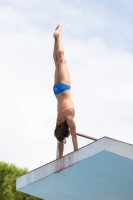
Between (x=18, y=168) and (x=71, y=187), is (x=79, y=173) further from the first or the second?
(x=18, y=168)

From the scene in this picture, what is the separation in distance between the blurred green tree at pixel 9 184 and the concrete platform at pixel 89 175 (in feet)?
39.6

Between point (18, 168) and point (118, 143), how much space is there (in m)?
16.3

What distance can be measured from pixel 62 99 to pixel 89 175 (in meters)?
1.79

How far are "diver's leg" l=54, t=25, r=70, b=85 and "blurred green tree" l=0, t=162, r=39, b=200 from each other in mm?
12752

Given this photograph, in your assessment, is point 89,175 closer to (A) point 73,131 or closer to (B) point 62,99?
(A) point 73,131

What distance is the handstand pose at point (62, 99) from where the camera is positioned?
1100 cm

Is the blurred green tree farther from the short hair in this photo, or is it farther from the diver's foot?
the short hair

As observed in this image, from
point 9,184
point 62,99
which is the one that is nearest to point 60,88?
point 62,99

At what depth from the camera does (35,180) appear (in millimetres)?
10930

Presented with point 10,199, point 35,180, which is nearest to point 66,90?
point 35,180

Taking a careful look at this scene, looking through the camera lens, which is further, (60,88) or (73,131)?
(60,88)

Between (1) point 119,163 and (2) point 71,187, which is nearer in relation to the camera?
(1) point 119,163

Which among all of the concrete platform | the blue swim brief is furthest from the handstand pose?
the concrete platform

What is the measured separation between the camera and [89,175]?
10.2m
